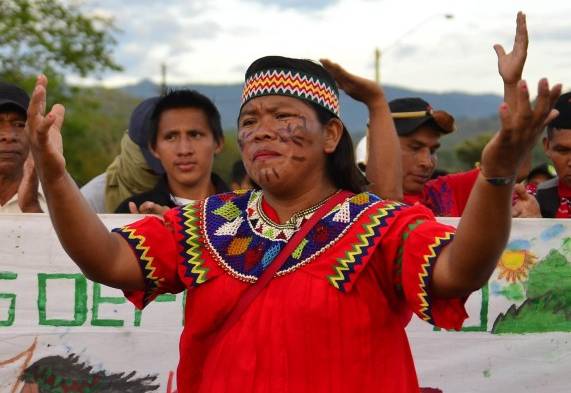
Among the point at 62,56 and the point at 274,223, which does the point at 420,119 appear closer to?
the point at 274,223

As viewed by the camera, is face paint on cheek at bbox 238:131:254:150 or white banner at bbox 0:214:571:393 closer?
face paint on cheek at bbox 238:131:254:150

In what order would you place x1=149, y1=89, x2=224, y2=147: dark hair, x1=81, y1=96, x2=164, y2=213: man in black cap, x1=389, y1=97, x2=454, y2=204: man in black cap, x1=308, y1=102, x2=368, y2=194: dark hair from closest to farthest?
x1=308, y1=102, x2=368, y2=194: dark hair < x1=149, y1=89, x2=224, y2=147: dark hair < x1=389, y1=97, x2=454, y2=204: man in black cap < x1=81, y1=96, x2=164, y2=213: man in black cap

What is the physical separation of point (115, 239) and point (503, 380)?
99.1 inches

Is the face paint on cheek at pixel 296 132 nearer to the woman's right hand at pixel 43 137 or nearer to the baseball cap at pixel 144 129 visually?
the woman's right hand at pixel 43 137

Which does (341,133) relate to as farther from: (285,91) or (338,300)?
(338,300)

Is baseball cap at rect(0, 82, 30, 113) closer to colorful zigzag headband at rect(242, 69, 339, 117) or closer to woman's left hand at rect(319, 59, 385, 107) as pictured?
woman's left hand at rect(319, 59, 385, 107)

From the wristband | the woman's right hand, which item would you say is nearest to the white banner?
the woman's right hand

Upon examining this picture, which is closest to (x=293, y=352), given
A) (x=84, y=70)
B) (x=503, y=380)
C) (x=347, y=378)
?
(x=347, y=378)

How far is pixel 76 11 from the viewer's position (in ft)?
95.1

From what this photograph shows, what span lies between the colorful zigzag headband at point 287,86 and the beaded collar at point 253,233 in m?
0.32

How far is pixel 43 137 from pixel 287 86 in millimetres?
788

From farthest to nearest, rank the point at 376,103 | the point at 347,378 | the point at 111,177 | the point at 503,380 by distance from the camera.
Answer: the point at 111,177 → the point at 503,380 → the point at 376,103 → the point at 347,378

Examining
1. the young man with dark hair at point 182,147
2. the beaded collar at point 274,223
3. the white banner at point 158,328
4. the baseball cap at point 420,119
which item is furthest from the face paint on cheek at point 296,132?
the baseball cap at point 420,119

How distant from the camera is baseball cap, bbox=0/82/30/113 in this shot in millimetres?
5215
